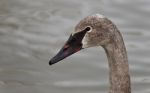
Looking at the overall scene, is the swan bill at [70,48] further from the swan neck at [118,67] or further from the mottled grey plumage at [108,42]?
the swan neck at [118,67]

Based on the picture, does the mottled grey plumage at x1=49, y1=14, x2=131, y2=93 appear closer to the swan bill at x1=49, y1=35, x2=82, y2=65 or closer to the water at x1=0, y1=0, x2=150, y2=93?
the swan bill at x1=49, y1=35, x2=82, y2=65

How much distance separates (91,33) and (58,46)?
3.96 metres

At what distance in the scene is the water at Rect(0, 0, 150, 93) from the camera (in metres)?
9.12

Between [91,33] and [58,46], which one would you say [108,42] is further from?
[58,46]

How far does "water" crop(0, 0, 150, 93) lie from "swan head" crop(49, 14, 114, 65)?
252 cm

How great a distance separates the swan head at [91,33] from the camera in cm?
623

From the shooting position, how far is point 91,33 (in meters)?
6.30

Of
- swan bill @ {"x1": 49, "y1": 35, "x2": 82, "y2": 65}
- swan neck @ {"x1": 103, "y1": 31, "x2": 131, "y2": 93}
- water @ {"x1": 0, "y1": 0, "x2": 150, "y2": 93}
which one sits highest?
water @ {"x1": 0, "y1": 0, "x2": 150, "y2": 93}

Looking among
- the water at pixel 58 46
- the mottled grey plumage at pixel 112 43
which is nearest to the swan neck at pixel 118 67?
the mottled grey plumage at pixel 112 43

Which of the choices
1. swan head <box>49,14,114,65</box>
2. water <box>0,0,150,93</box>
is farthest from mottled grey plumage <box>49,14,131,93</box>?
water <box>0,0,150,93</box>

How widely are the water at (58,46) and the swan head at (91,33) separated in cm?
252

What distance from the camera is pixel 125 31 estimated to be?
10703 mm

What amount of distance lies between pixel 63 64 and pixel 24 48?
2.61 feet

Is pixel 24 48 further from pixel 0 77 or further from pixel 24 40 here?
pixel 0 77
